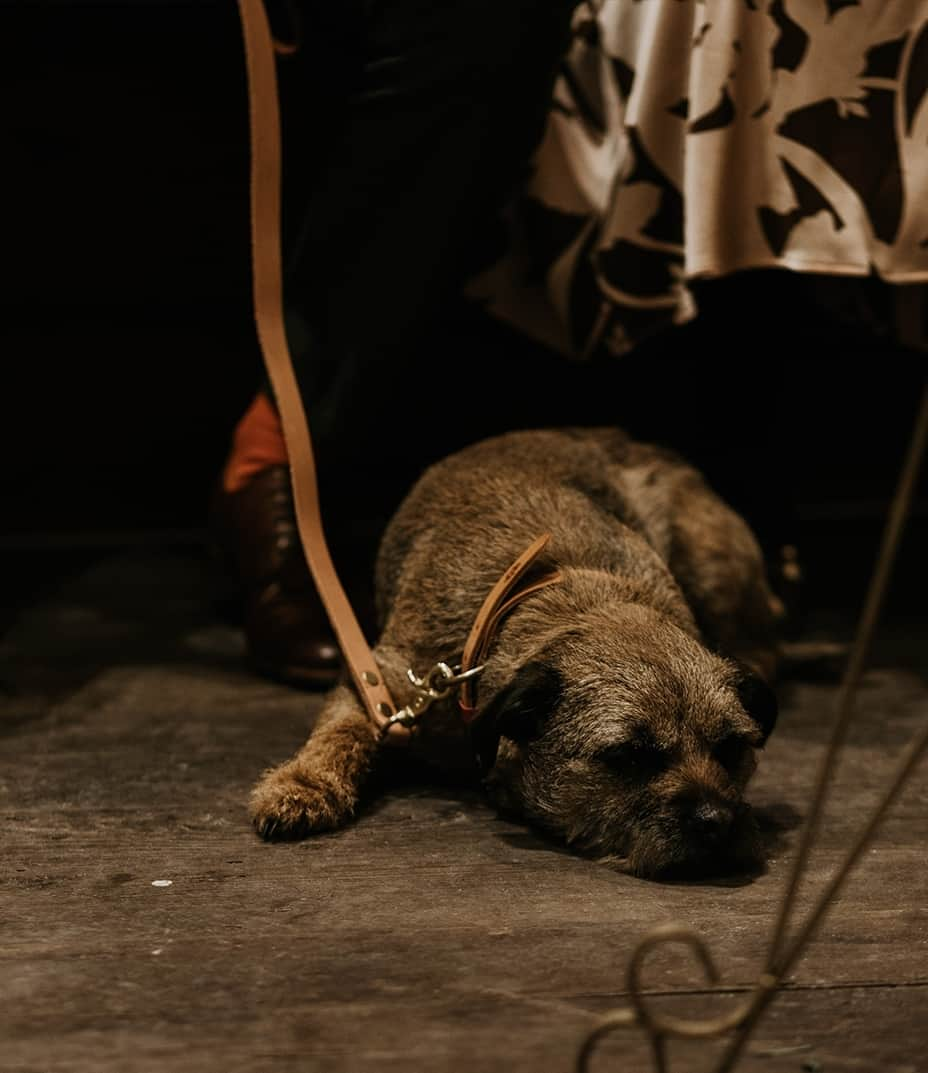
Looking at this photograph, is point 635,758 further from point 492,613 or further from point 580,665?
point 492,613

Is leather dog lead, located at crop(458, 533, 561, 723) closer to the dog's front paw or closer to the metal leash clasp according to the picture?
the metal leash clasp

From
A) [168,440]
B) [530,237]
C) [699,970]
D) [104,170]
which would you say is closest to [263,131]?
[530,237]

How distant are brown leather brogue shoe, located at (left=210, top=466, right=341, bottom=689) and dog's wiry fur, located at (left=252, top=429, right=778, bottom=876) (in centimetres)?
23

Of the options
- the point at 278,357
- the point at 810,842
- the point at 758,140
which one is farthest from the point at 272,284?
the point at 810,842

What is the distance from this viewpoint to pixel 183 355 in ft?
12.2

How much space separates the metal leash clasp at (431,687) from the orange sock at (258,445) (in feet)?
3.12

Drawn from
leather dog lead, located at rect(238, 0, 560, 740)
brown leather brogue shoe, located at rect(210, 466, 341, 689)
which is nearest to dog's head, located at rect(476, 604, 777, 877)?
leather dog lead, located at rect(238, 0, 560, 740)

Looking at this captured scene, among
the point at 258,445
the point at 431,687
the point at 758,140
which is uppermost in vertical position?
the point at 758,140

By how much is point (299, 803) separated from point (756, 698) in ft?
Answer: 2.43

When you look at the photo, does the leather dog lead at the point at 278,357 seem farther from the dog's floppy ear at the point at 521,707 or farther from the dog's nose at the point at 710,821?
the dog's nose at the point at 710,821

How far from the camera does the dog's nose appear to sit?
1.80m

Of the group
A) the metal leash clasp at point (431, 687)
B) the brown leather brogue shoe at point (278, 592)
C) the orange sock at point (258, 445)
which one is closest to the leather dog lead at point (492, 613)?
the metal leash clasp at point (431, 687)

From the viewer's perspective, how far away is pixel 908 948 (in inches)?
64.1

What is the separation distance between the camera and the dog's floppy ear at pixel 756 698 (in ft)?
6.53
